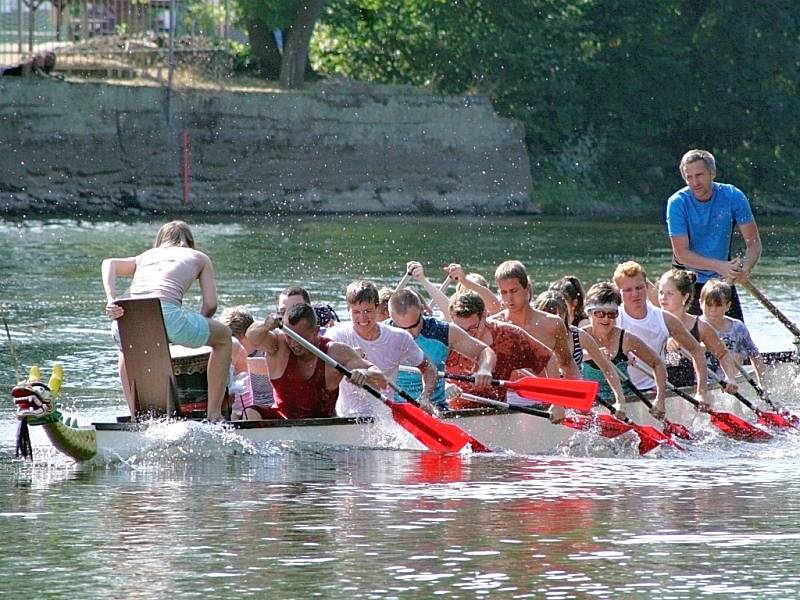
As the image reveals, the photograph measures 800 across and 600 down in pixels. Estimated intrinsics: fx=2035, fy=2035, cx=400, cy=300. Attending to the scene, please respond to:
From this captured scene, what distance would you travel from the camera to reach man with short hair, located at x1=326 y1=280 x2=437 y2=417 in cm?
1079

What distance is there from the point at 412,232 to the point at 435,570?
25856 mm

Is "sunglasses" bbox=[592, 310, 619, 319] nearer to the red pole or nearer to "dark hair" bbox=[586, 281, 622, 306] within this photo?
"dark hair" bbox=[586, 281, 622, 306]

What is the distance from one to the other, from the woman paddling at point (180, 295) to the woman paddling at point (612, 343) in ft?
7.56

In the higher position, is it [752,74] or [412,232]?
[752,74]

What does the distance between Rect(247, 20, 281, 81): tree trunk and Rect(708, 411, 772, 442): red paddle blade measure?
29697 millimetres

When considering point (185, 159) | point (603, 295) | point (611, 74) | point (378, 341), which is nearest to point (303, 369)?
point (378, 341)

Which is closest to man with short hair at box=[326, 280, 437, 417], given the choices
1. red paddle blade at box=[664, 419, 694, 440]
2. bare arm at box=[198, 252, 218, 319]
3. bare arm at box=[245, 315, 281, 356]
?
bare arm at box=[245, 315, 281, 356]

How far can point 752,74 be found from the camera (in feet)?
152

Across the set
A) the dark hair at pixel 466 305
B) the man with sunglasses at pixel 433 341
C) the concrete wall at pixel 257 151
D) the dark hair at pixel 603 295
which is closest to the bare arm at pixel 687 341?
the dark hair at pixel 603 295

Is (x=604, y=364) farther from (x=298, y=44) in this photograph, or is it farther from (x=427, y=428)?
(x=298, y=44)

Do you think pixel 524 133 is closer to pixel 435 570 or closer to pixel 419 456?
pixel 419 456

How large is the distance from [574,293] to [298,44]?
28.5 metres

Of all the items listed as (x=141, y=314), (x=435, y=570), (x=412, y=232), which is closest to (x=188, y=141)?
(x=412, y=232)

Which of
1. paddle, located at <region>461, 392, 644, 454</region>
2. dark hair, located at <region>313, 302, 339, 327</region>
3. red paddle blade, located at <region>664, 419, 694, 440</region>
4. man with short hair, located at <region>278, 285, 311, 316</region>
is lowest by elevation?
red paddle blade, located at <region>664, 419, 694, 440</region>
